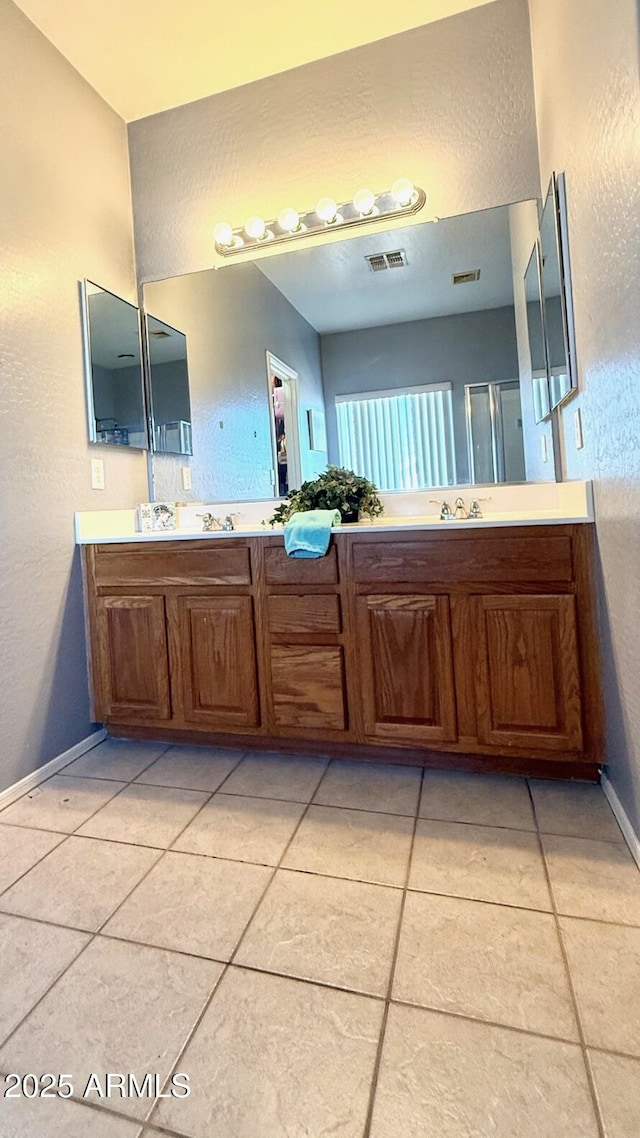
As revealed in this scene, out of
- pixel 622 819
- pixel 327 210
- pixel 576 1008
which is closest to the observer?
pixel 576 1008

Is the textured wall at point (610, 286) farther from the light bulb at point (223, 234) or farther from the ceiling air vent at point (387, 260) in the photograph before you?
the light bulb at point (223, 234)

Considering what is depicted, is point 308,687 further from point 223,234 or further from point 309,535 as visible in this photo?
point 223,234

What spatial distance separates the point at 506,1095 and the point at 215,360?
96.1 inches

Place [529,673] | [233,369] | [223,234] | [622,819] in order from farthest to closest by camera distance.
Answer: [233,369], [223,234], [529,673], [622,819]

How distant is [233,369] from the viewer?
2.35 metres

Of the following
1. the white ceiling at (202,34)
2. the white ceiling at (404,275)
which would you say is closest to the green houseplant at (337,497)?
the white ceiling at (404,275)

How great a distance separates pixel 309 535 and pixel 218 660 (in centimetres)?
57

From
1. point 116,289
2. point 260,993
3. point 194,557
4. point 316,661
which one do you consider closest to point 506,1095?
point 260,993

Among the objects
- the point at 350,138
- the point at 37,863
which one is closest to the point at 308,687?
the point at 37,863

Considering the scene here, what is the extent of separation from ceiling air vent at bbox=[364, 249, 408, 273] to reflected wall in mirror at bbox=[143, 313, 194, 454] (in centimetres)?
89

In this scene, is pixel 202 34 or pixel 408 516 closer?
pixel 202 34

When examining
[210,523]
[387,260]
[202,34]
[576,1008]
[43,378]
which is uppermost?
[202,34]

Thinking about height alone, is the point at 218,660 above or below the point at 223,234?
below

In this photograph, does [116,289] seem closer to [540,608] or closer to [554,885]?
[540,608]
